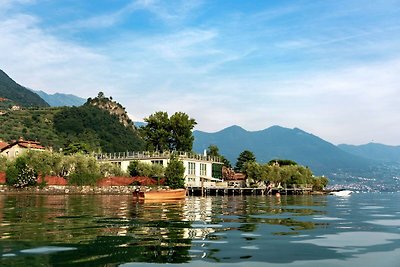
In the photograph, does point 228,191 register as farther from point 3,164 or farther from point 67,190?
point 3,164

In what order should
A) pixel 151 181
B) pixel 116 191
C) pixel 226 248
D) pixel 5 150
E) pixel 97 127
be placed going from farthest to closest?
pixel 97 127 < pixel 5 150 < pixel 151 181 < pixel 116 191 < pixel 226 248

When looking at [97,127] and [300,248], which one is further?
[97,127]

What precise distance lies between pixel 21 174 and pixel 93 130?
97181 mm

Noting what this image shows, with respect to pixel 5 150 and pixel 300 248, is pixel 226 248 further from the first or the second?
pixel 5 150

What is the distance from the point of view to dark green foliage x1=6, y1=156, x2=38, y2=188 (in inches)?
3270

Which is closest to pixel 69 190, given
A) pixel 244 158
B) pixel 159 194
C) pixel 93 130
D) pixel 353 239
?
pixel 159 194

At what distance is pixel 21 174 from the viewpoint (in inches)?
3285

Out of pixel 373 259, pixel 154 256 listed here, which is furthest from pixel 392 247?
pixel 154 256

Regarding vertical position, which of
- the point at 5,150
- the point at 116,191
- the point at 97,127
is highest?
the point at 97,127

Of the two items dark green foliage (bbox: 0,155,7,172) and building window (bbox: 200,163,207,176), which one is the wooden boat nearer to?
dark green foliage (bbox: 0,155,7,172)

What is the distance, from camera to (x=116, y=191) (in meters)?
89.6

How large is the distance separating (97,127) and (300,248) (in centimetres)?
17691

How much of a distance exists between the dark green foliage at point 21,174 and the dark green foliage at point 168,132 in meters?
39.9

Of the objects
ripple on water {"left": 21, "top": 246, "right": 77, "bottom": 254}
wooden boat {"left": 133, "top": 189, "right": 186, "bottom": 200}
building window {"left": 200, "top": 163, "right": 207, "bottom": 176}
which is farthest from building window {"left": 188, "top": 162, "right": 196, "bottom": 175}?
ripple on water {"left": 21, "top": 246, "right": 77, "bottom": 254}
